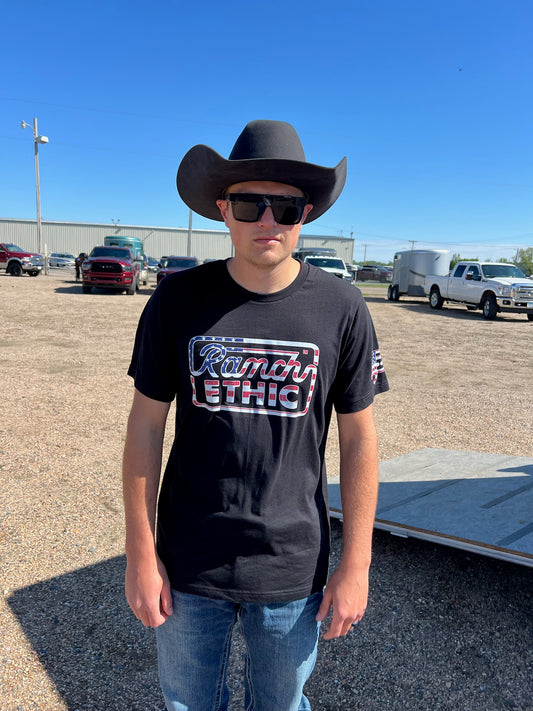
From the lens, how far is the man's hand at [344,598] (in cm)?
140

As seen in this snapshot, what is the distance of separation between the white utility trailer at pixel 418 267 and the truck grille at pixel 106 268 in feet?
42.2

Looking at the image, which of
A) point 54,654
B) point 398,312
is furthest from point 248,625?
point 398,312

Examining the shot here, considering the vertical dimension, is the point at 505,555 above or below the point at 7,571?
above

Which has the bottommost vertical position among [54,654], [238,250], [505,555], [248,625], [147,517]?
[54,654]

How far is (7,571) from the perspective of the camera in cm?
299

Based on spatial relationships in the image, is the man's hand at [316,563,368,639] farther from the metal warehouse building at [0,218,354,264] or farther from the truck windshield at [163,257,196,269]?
the metal warehouse building at [0,218,354,264]

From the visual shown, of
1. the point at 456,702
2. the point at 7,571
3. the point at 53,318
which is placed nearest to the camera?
the point at 456,702

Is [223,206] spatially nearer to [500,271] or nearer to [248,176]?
[248,176]

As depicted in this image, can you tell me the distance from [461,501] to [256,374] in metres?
2.49

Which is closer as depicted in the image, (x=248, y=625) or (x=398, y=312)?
(x=248, y=625)

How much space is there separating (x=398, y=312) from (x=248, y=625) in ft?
61.3

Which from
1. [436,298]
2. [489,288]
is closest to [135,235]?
[436,298]

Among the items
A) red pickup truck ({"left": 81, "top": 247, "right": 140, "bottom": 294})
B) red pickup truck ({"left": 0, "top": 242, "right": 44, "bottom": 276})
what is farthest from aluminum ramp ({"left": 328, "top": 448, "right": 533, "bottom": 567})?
red pickup truck ({"left": 0, "top": 242, "right": 44, "bottom": 276})

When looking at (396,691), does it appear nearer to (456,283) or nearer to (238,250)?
(238,250)
